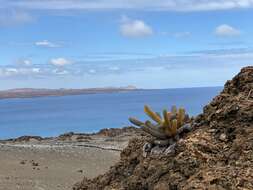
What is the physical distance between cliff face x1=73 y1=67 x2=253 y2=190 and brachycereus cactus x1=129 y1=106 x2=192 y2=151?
0.50 ft

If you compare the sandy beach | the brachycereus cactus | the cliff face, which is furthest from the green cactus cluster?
the sandy beach

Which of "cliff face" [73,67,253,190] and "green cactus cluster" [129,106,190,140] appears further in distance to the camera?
"green cactus cluster" [129,106,190,140]

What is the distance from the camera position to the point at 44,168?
1502 centimetres

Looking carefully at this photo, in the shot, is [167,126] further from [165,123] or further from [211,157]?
[211,157]

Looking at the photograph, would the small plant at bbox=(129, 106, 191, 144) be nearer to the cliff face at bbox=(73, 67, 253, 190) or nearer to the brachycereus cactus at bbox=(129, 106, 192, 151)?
the brachycereus cactus at bbox=(129, 106, 192, 151)

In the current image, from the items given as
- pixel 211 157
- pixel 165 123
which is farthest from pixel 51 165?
pixel 211 157

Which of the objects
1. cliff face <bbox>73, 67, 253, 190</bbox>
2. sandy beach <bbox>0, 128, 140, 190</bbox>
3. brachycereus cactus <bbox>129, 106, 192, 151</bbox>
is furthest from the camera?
sandy beach <bbox>0, 128, 140, 190</bbox>

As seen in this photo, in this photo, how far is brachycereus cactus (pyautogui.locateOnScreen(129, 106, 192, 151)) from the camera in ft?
15.4

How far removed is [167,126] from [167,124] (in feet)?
0.10

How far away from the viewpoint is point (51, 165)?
52.4 ft

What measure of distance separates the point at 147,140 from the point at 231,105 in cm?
93

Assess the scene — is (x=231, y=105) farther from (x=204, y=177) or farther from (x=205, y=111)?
(x=204, y=177)

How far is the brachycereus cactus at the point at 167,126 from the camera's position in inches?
185

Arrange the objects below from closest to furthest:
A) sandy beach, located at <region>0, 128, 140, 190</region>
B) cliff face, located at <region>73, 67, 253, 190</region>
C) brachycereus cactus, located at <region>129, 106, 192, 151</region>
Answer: cliff face, located at <region>73, 67, 253, 190</region> < brachycereus cactus, located at <region>129, 106, 192, 151</region> < sandy beach, located at <region>0, 128, 140, 190</region>
